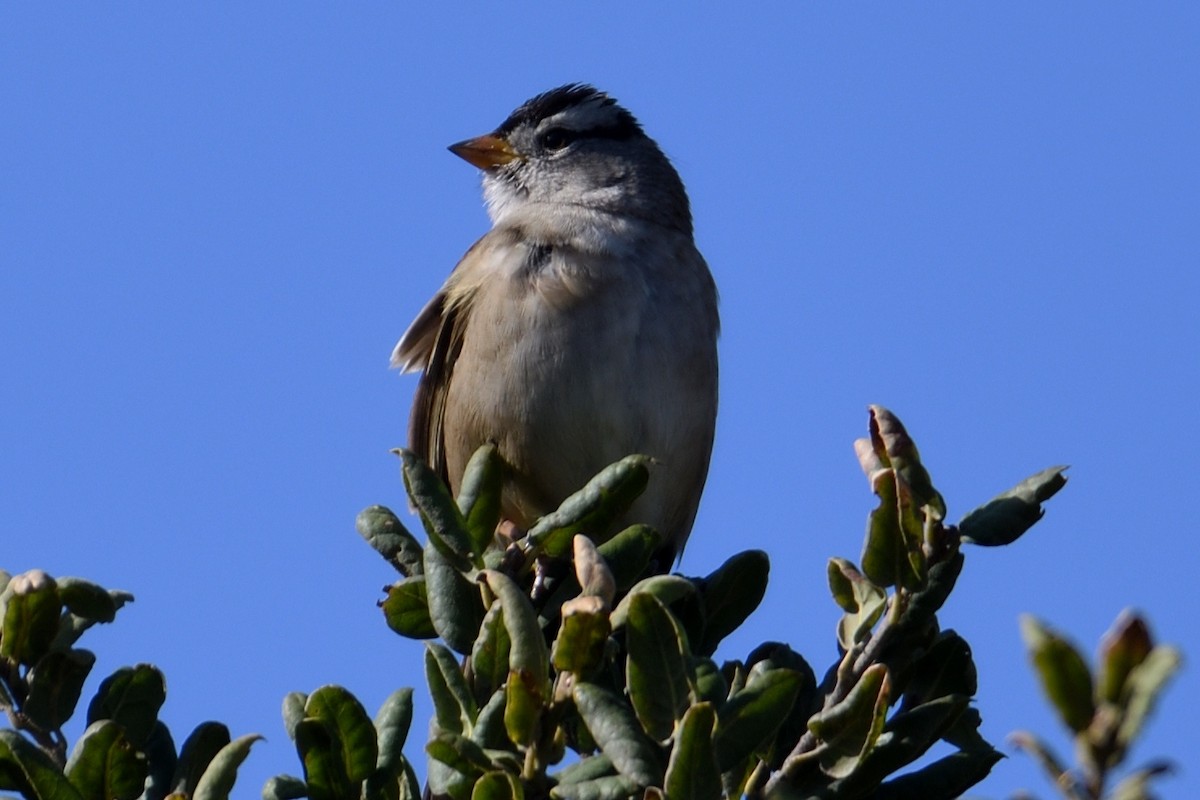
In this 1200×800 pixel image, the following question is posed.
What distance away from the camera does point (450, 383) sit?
5.43 m

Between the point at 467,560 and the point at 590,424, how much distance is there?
2.22m

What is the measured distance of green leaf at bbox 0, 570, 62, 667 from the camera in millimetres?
2525

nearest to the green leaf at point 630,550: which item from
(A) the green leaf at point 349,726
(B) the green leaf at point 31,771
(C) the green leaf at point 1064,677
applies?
(A) the green leaf at point 349,726

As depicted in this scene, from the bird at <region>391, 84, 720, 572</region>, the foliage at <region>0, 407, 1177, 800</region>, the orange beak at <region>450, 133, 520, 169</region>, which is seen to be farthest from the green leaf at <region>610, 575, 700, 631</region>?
the orange beak at <region>450, 133, 520, 169</region>

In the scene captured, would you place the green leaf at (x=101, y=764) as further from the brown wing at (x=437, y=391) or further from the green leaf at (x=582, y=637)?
the brown wing at (x=437, y=391)

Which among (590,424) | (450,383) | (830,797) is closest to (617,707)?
(830,797)

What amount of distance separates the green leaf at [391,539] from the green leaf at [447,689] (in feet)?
1.81

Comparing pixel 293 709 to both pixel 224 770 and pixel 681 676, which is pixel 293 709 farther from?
pixel 681 676

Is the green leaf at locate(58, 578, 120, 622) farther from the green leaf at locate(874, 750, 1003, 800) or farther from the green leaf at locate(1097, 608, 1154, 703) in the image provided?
the green leaf at locate(1097, 608, 1154, 703)

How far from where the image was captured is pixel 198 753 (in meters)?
2.64

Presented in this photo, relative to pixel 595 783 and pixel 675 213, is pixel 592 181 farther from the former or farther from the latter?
pixel 595 783

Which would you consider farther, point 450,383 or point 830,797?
point 450,383

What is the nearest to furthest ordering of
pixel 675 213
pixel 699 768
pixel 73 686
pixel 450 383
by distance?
pixel 699 768
pixel 73 686
pixel 450 383
pixel 675 213

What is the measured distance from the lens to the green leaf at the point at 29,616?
2.53 meters
